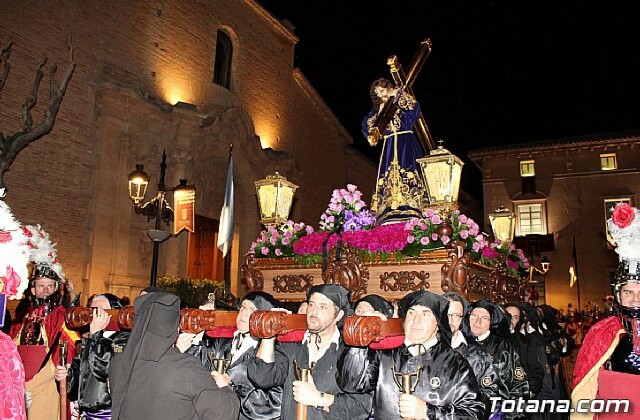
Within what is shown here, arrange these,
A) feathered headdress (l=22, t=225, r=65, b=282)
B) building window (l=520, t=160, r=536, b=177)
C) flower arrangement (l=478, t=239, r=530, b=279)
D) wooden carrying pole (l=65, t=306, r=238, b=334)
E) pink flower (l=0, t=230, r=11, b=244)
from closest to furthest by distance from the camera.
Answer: pink flower (l=0, t=230, r=11, b=244), wooden carrying pole (l=65, t=306, r=238, b=334), feathered headdress (l=22, t=225, r=65, b=282), flower arrangement (l=478, t=239, r=530, b=279), building window (l=520, t=160, r=536, b=177)

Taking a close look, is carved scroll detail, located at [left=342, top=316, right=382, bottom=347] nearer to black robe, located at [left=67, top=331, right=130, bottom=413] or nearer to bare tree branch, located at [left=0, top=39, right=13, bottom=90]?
black robe, located at [left=67, top=331, right=130, bottom=413]

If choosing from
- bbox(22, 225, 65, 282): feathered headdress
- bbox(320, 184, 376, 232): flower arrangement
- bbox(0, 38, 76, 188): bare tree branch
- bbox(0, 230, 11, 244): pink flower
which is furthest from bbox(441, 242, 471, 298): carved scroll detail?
bbox(0, 38, 76, 188): bare tree branch

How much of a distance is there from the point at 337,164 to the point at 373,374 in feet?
78.7

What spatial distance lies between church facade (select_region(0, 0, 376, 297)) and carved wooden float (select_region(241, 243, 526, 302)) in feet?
27.0

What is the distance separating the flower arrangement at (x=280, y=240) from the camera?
7898 mm

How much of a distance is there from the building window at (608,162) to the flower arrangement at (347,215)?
2687 cm

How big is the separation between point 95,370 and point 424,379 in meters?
3.01

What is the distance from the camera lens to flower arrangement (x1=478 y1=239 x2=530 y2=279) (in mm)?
7371

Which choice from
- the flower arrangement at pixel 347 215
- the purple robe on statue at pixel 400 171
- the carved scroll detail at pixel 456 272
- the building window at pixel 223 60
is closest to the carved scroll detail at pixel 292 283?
the flower arrangement at pixel 347 215

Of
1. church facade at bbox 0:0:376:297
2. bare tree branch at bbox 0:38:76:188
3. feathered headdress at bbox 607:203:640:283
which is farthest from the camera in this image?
church facade at bbox 0:0:376:297

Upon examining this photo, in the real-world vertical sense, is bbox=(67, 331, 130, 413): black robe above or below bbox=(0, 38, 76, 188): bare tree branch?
below

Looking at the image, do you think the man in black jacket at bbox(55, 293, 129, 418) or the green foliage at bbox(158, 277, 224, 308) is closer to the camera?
the man in black jacket at bbox(55, 293, 129, 418)

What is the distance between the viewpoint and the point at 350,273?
688 centimetres

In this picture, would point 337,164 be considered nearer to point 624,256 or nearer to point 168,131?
point 168,131
